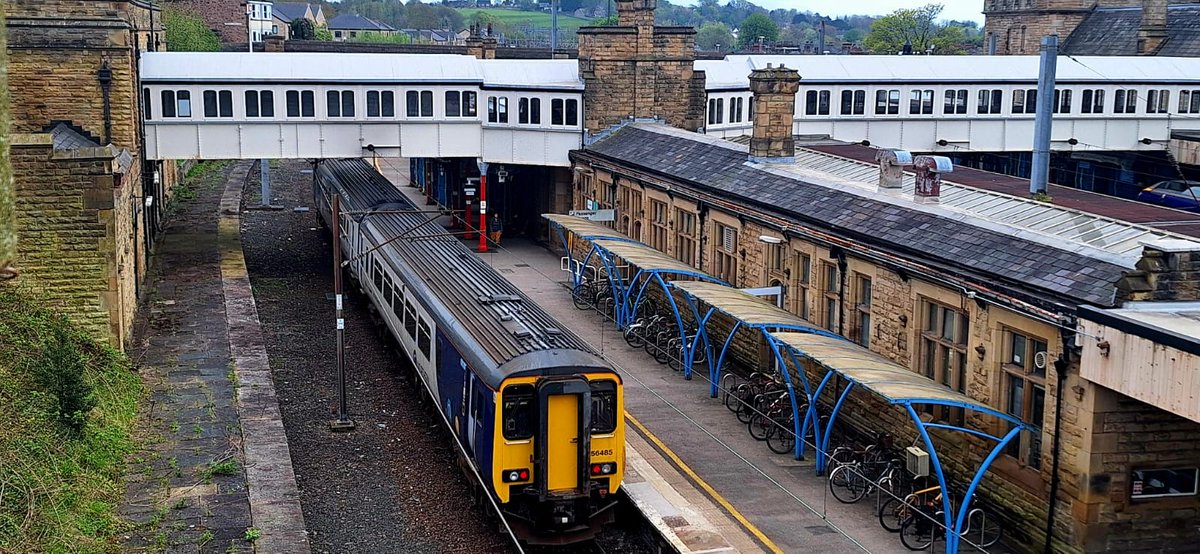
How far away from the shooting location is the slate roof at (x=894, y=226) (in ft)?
49.4

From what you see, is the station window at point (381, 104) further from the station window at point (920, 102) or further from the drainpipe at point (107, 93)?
the station window at point (920, 102)

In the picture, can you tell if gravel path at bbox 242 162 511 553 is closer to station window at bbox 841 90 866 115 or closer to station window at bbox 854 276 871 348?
station window at bbox 854 276 871 348

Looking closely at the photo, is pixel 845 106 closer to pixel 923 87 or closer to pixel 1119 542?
pixel 923 87

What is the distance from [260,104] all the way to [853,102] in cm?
1832

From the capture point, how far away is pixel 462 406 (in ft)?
55.9

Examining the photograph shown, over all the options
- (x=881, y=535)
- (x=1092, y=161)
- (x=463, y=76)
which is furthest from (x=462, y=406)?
(x=1092, y=161)

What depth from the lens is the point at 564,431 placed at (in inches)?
596

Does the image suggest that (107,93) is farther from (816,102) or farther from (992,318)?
(992,318)

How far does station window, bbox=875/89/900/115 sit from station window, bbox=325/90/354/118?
16.8 m

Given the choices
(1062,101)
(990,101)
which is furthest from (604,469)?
(1062,101)

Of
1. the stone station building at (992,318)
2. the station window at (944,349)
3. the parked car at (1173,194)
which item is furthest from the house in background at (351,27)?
the station window at (944,349)

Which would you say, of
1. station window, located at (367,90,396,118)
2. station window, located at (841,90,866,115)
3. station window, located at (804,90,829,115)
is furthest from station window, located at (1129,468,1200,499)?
station window, located at (841,90,866,115)

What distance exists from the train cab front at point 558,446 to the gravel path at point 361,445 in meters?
1.12

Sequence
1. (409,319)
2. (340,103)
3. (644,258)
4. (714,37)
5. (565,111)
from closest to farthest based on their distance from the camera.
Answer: (409,319), (644,258), (340,103), (565,111), (714,37)
